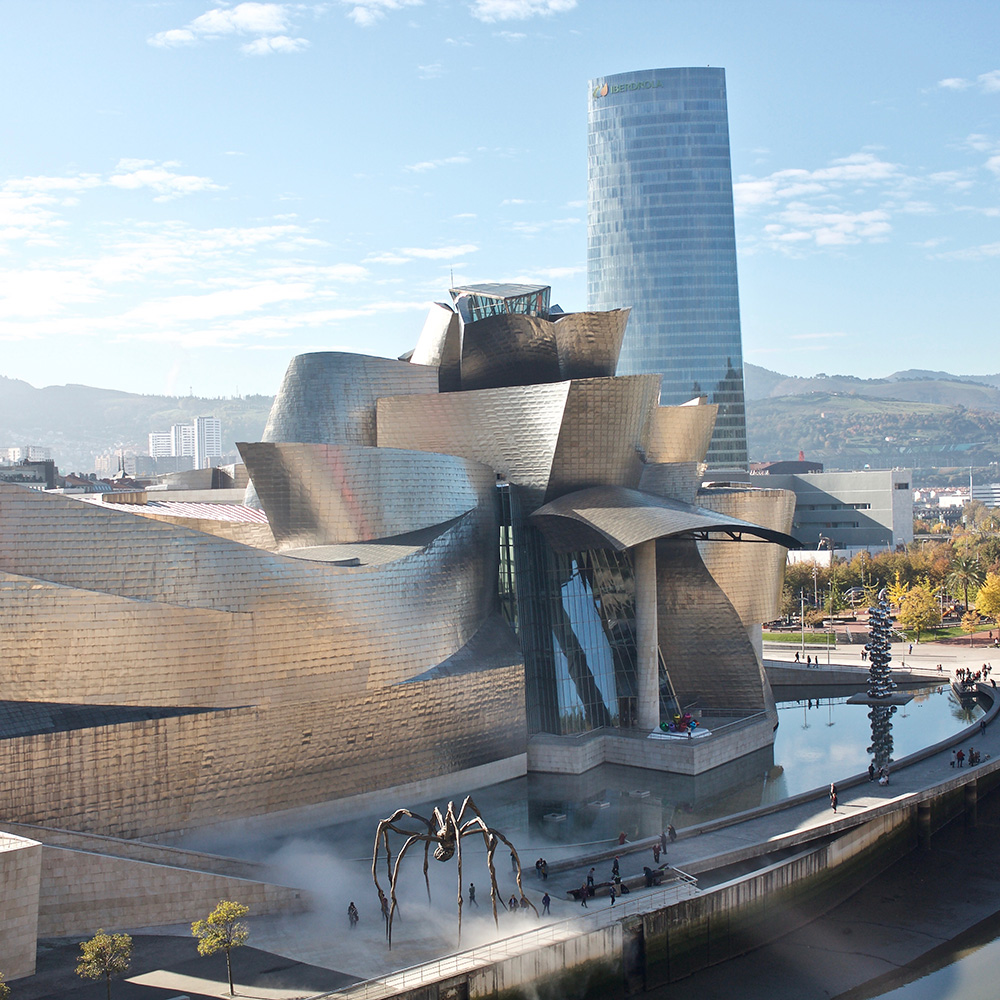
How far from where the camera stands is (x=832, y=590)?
240 ft

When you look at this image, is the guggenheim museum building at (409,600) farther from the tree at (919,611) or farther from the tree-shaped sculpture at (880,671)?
the tree at (919,611)

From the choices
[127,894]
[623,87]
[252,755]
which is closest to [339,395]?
[252,755]

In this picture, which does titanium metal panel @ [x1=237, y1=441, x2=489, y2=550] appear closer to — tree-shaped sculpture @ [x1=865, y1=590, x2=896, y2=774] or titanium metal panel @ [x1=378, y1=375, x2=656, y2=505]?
titanium metal panel @ [x1=378, y1=375, x2=656, y2=505]

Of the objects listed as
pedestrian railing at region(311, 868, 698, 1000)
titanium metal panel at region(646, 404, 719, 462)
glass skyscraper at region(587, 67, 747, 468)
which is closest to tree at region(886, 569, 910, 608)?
titanium metal panel at region(646, 404, 719, 462)

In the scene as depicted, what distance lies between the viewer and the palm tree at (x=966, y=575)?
244 ft

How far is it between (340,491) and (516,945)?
50.9 feet

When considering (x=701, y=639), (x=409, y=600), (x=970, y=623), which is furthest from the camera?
(x=970, y=623)

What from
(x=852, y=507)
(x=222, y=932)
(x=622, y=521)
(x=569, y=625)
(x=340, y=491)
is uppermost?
(x=340, y=491)

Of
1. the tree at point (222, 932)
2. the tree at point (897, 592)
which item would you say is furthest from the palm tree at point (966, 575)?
the tree at point (222, 932)

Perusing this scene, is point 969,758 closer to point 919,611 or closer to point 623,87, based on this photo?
point 919,611

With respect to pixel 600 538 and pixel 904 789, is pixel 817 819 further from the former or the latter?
pixel 600 538

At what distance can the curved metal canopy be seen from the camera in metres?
32.8

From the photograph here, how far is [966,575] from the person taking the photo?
75.8m

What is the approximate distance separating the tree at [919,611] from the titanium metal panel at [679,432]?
82.4ft
